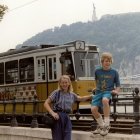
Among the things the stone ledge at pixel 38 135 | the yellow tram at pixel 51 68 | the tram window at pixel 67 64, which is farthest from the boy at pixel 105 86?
the tram window at pixel 67 64

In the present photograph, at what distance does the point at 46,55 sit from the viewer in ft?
70.4

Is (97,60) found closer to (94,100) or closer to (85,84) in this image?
(85,84)

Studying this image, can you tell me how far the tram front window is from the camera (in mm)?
21267

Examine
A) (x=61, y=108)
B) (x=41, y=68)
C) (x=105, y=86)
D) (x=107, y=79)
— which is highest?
(x=41, y=68)

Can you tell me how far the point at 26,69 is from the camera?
22.3 m

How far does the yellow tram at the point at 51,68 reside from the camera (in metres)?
21.1

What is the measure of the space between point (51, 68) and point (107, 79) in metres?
12.4

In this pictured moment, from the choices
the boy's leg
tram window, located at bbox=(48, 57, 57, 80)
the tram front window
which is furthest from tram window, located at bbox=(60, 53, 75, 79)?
the boy's leg

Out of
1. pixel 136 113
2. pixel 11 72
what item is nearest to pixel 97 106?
pixel 136 113

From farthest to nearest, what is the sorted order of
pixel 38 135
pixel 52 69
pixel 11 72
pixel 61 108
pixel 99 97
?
pixel 11 72, pixel 52 69, pixel 38 135, pixel 99 97, pixel 61 108

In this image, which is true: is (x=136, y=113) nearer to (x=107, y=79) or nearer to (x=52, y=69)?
(x=107, y=79)

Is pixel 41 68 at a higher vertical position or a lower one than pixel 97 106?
higher

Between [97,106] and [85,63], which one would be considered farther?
[85,63]

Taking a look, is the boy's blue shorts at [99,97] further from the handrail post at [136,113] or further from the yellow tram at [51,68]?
the yellow tram at [51,68]
